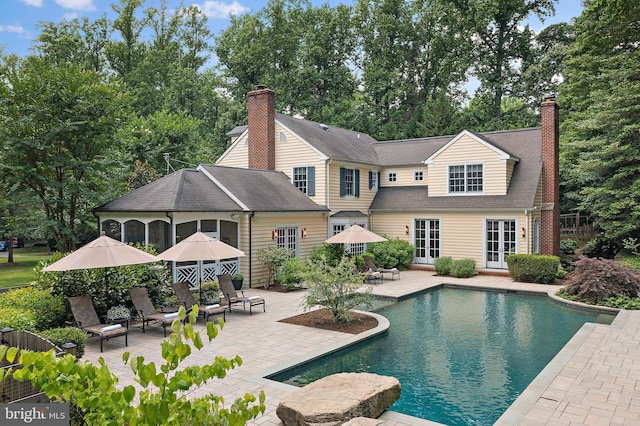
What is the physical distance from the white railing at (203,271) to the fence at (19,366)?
27.2 ft

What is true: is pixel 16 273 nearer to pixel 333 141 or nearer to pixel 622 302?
pixel 333 141

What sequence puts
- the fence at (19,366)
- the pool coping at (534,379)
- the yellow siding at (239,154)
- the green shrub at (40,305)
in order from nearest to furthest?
the fence at (19,366), the pool coping at (534,379), the green shrub at (40,305), the yellow siding at (239,154)

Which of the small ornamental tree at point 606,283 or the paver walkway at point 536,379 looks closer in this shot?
the paver walkway at point 536,379

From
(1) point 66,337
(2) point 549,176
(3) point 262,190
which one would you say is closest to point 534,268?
(2) point 549,176

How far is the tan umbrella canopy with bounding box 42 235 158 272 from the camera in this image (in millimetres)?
9570

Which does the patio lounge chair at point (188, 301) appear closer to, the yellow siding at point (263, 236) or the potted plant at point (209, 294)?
the potted plant at point (209, 294)

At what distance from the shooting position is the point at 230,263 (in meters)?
A: 17.3

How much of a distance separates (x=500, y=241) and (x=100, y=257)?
1695cm

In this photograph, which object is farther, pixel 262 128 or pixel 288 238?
pixel 262 128

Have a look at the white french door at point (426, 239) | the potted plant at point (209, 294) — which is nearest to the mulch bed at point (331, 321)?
the potted plant at point (209, 294)

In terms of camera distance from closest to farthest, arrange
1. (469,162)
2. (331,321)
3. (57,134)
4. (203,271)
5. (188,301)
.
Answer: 1. (331,321)
2. (188,301)
3. (203,271)
4. (57,134)
5. (469,162)

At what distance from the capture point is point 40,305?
10.0 metres

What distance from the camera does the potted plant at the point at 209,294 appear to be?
42.8 feet

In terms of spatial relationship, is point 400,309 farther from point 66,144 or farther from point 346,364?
point 66,144
